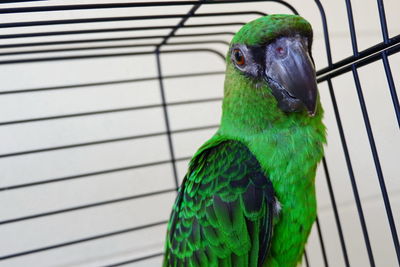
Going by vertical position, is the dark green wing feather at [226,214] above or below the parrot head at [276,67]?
below

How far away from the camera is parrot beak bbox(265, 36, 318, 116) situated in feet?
1.58

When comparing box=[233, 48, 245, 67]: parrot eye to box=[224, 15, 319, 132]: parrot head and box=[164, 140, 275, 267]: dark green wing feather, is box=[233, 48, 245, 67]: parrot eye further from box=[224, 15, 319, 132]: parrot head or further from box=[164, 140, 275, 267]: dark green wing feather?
box=[164, 140, 275, 267]: dark green wing feather

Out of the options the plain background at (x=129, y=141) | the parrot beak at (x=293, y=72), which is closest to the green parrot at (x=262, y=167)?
the parrot beak at (x=293, y=72)

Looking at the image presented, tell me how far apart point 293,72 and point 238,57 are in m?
0.12

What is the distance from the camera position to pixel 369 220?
1081 mm

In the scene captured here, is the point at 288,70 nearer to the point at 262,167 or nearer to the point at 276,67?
the point at 276,67

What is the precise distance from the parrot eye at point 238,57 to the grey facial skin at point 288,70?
0.01 m

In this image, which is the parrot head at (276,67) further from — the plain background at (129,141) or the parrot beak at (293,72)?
the plain background at (129,141)

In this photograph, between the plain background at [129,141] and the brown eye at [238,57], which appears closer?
the brown eye at [238,57]

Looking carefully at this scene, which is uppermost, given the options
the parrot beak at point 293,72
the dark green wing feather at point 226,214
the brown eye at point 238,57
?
the brown eye at point 238,57

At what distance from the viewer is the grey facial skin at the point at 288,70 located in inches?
18.9

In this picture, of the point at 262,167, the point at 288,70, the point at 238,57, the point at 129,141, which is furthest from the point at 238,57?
the point at 129,141

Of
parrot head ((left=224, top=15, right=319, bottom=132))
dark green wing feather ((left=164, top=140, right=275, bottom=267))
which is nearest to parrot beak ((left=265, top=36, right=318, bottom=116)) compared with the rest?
parrot head ((left=224, top=15, right=319, bottom=132))

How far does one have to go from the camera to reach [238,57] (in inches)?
22.0
